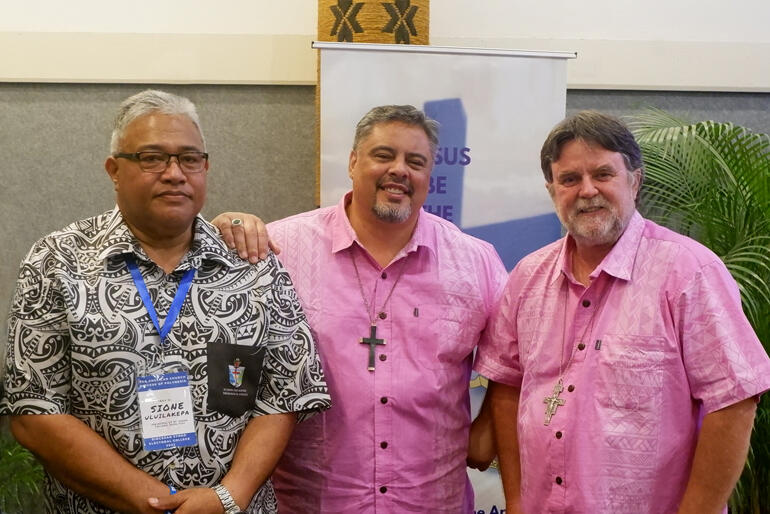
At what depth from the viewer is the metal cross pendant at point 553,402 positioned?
2012 mm

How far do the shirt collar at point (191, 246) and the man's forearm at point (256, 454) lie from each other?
16.0 inches

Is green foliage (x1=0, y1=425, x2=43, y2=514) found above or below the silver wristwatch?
below

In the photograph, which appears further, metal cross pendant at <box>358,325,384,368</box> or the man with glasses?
metal cross pendant at <box>358,325,384,368</box>

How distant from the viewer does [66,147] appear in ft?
13.9

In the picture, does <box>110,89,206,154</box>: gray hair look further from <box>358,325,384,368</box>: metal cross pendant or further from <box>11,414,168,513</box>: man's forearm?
<box>358,325,384,368</box>: metal cross pendant

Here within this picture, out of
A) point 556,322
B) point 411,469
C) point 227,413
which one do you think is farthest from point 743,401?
point 227,413

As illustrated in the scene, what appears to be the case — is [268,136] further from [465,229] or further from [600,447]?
[600,447]

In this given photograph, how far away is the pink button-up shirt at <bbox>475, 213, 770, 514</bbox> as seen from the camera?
1870 mm

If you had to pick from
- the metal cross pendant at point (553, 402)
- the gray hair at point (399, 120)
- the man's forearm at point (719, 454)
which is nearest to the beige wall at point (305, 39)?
the gray hair at point (399, 120)

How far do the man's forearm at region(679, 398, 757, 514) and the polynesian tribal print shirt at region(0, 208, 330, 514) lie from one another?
36.5 inches

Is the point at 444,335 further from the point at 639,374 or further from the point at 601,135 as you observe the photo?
the point at 601,135

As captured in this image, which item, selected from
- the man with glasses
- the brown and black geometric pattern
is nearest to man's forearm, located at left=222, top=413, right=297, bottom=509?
the man with glasses

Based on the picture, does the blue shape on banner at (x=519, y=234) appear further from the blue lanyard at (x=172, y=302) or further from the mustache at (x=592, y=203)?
the blue lanyard at (x=172, y=302)

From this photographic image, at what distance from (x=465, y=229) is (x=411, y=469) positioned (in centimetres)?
160
